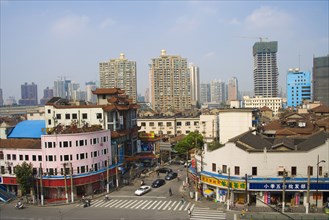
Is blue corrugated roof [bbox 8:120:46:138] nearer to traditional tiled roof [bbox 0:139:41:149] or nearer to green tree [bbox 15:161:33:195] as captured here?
traditional tiled roof [bbox 0:139:41:149]

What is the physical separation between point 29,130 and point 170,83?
137 metres

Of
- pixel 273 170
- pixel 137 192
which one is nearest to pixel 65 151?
pixel 137 192

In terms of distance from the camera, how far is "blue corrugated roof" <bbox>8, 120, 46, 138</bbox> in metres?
55.4

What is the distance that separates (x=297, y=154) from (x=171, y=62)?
15328 cm

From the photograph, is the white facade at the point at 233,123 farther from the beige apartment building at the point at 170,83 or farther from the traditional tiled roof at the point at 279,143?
the beige apartment building at the point at 170,83

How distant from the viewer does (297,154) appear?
38.1 m

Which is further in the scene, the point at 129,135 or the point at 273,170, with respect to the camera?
the point at 129,135

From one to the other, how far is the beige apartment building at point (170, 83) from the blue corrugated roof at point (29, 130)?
129 metres

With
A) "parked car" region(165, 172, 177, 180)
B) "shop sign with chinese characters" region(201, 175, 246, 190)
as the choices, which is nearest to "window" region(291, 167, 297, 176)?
"shop sign with chinese characters" region(201, 175, 246, 190)

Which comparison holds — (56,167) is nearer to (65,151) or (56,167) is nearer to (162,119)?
(65,151)

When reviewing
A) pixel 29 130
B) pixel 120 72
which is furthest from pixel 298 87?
pixel 29 130

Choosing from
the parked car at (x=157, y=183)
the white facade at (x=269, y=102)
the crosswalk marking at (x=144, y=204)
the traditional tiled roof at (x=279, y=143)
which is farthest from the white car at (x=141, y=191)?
the white facade at (x=269, y=102)

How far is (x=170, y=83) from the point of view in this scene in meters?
189

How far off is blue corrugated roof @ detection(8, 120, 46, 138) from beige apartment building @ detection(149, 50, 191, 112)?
129364 mm
